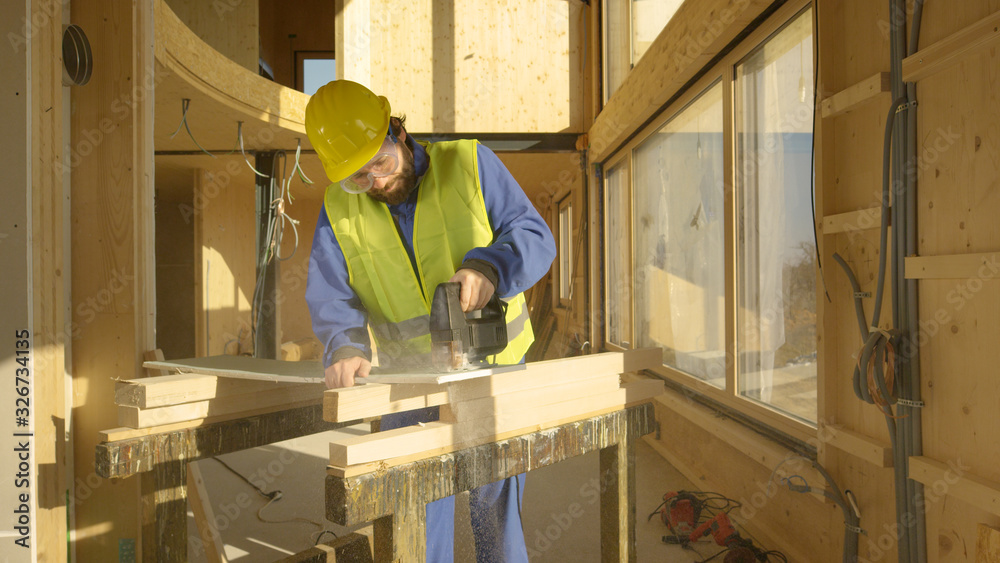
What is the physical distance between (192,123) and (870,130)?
17.0 feet

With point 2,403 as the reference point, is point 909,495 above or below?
below

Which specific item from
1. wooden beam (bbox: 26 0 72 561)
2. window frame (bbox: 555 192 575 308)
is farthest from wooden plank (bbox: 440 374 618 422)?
window frame (bbox: 555 192 575 308)

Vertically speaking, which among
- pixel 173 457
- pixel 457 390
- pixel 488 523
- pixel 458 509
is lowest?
pixel 458 509

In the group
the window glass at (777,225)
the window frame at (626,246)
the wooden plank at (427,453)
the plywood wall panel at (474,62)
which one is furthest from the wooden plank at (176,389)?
the plywood wall panel at (474,62)

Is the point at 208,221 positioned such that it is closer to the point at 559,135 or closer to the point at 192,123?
the point at 192,123

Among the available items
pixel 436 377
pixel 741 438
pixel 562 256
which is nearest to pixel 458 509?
pixel 741 438

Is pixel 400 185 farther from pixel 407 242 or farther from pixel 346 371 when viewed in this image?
pixel 346 371

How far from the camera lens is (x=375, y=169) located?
1.80 meters

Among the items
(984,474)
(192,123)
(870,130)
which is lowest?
(984,474)

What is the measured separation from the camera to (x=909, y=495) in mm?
1962

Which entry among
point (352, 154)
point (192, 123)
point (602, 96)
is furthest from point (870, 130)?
point (192, 123)

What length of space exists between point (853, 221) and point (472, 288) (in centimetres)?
156

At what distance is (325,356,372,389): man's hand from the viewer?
62.9 inches

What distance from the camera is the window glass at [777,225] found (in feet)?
8.78
